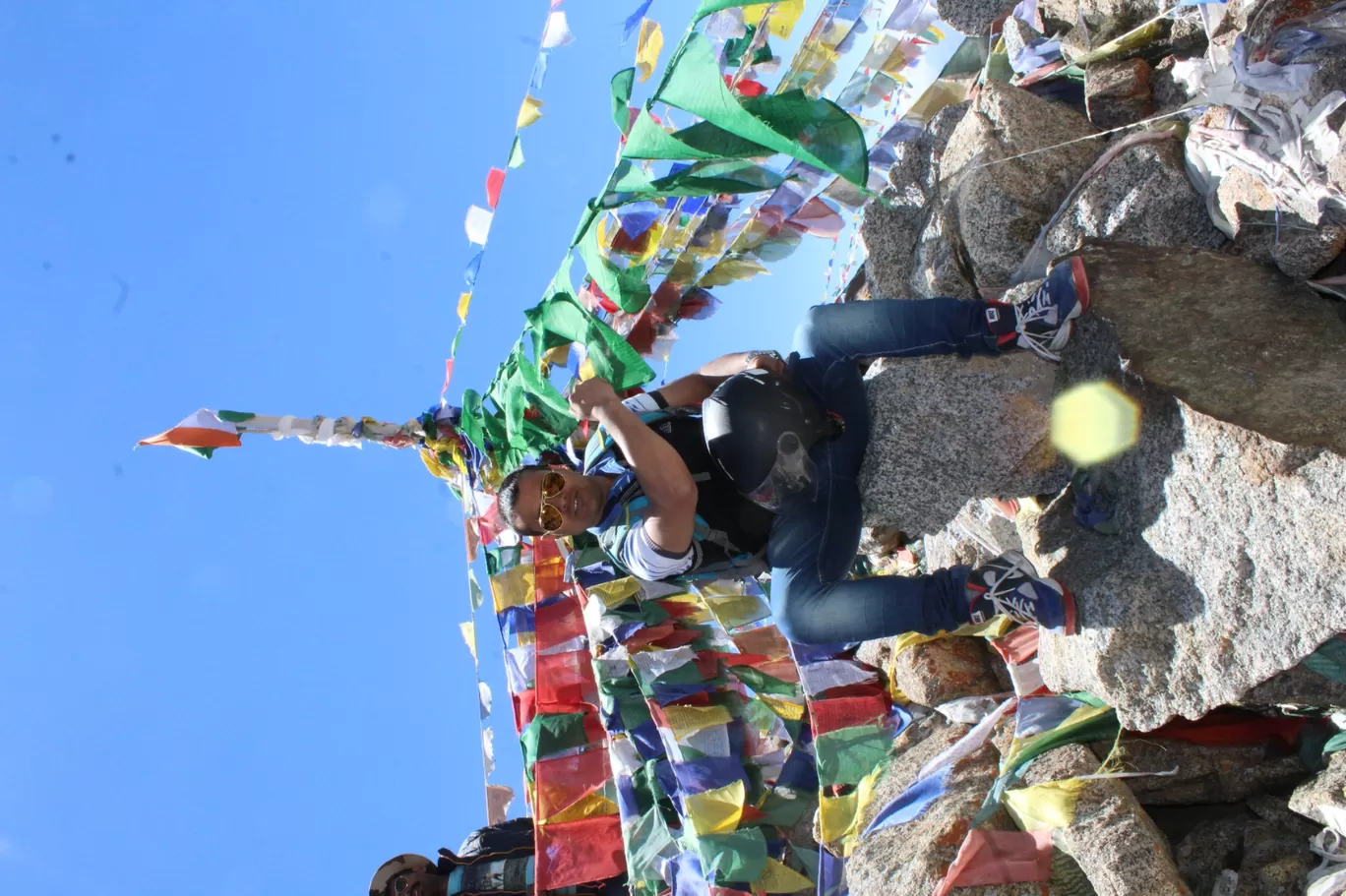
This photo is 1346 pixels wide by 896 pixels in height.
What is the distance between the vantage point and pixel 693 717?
18.9 ft

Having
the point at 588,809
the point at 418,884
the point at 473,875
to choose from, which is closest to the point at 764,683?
the point at 588,809

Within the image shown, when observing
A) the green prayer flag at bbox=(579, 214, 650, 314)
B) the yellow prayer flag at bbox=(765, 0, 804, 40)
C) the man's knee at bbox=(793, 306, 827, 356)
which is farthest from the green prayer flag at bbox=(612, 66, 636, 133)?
the man's knee at bbox=(793, 306, 827, 356)

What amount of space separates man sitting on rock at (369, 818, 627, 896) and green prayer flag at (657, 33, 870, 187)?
5.96 m

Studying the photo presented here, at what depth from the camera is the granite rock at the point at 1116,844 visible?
350cm

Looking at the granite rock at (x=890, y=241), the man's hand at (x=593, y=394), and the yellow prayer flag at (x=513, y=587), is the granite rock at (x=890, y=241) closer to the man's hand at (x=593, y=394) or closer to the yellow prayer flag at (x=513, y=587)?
the man's hand at (x=593, y=394)

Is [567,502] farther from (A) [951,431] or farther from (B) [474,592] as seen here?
(B) [474,592]

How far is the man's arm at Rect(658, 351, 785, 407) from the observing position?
412 cm

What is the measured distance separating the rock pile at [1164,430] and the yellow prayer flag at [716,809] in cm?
95

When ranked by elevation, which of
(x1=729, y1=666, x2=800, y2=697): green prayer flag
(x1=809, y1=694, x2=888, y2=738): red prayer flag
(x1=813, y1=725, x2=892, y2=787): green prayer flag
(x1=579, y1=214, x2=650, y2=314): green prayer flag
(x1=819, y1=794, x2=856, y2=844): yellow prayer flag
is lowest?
(x1=819, y1=794, x2=856, y2=844): yellow prayer flag

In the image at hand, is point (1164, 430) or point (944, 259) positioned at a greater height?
point (944, 259)

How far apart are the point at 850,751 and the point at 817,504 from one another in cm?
231

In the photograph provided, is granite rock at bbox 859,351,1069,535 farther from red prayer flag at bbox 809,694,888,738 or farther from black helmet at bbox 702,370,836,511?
red prayer flag at bbox 809,694,888,738

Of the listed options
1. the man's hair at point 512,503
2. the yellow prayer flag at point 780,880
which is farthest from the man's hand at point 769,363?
the yellow prayer flag at point 780,880

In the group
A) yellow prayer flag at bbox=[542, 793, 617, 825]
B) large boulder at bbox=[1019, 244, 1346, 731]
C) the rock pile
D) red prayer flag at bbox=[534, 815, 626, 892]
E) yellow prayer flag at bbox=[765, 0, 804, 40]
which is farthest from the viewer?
yellow prayer flag at bbox=[542, 793, 617, 825]
